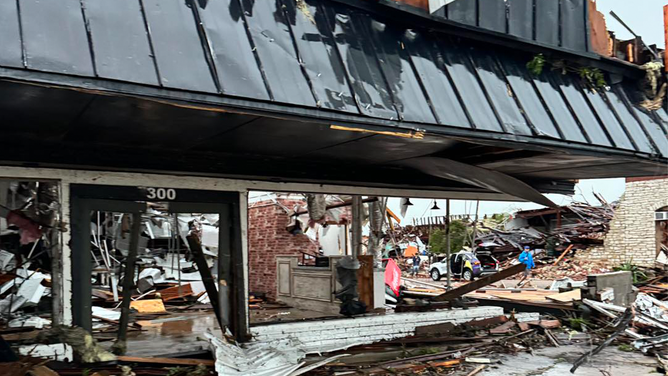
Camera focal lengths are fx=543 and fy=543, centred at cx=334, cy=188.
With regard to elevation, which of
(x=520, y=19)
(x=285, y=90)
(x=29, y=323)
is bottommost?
(x=29, y=323)

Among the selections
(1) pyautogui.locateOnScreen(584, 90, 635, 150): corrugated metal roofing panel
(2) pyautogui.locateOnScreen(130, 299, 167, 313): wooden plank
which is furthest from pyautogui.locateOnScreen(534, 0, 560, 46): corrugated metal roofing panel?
(2) pyautogui.locateOnScreen(130, 299, 167, 313): wooden plank

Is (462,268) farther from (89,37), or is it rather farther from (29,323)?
(89,37)

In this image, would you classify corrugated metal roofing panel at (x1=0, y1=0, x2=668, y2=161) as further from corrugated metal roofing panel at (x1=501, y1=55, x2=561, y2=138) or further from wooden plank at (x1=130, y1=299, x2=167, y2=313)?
wooden plank at (x1=130, y1=299, x2=167, y2=313)

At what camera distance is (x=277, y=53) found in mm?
4535

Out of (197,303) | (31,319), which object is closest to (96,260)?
(197,303)

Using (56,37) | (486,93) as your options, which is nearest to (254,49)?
(56,37)

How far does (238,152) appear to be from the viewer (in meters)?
6.97

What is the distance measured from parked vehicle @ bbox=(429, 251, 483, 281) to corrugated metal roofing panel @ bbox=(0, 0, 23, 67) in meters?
25.6

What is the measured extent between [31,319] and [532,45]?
8595mm

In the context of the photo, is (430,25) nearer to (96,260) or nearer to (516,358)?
(516,358)

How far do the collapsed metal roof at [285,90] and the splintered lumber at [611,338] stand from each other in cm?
281

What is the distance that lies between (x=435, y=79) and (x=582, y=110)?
2207mm

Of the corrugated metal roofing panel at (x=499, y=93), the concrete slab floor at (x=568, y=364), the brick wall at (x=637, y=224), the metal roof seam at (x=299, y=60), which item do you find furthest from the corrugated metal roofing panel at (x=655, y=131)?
the brick wall at (x=637, y=224)

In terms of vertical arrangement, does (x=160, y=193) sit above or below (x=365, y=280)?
above
